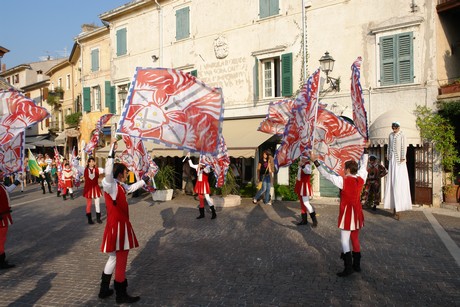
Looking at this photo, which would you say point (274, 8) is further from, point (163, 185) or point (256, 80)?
point (163, 185)

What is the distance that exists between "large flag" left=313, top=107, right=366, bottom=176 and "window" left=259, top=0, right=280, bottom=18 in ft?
33.0

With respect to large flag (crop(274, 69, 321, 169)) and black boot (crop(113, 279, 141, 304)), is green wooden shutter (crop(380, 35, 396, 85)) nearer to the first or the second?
large flag (crop(274, 69, 321, 169))

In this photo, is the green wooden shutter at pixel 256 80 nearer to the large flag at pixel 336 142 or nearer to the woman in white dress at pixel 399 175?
the woman in white dress at pixel 399 175

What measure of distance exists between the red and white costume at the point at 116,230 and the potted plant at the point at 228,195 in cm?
841

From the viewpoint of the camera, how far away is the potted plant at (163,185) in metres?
15.7

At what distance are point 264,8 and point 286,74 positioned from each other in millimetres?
3169

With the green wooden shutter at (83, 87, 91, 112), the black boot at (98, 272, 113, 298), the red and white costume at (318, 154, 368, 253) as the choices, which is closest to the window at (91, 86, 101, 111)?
→ the green wooden shutter at (83, 87, 91, 112)

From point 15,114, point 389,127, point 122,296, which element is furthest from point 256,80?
point 122,296

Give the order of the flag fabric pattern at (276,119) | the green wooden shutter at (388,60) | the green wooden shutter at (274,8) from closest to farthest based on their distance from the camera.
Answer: the flag fabric pattern at (276,119)
the green wooden shutter at (388,60)
the green wooden shutter at (274,8)

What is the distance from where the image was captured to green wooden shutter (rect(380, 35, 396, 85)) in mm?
13375

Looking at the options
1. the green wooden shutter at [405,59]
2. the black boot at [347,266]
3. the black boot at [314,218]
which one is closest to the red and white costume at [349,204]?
the black boot at [347,266]

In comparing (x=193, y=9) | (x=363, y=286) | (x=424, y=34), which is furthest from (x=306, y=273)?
(x=193, y=9)

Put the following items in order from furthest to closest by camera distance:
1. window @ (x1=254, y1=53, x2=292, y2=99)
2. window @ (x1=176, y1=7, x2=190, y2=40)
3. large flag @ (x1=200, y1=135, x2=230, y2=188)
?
1. window @ (x1=176, y1=7, x2=190, y2=40)
2. window @ (x1=254, y1=53, x2=292, y2=99)
3. large flag @ (x1=200, y1=135, x2=230, y2=188)

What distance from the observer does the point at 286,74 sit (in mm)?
15719
